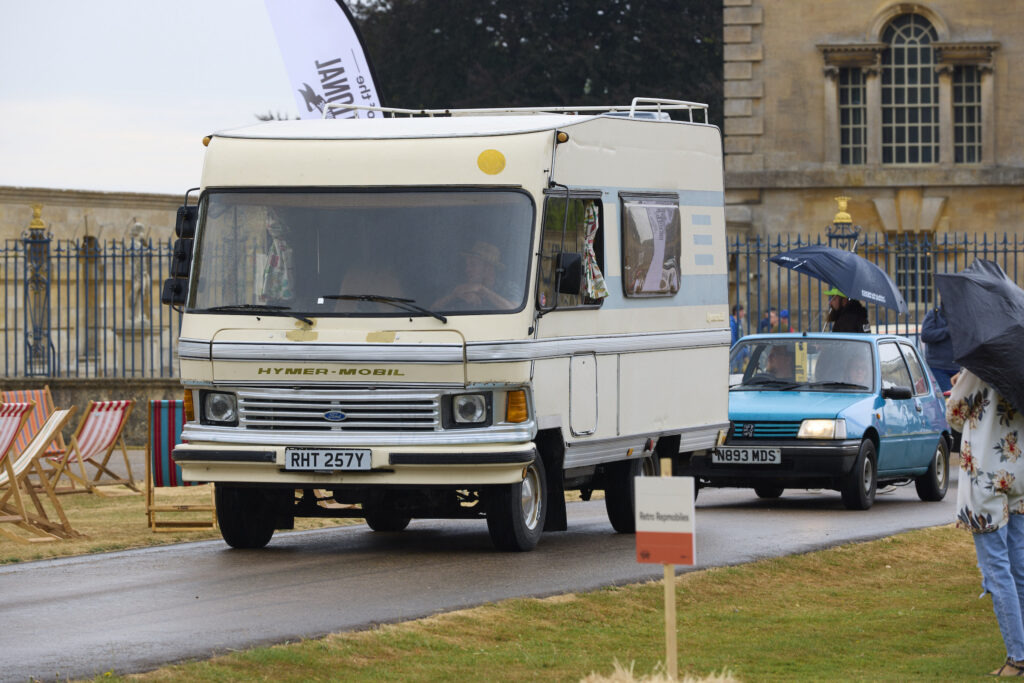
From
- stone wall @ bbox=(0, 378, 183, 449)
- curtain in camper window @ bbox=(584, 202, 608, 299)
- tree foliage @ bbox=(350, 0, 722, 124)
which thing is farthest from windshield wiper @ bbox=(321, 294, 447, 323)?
tree foliage @ bbox=(350, 0, 722, 124)

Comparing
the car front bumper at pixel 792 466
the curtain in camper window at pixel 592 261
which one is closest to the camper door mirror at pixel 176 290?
the curtain in camper window at pixel 592 261

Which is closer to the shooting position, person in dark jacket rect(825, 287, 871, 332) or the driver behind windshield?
the driver behind windshield

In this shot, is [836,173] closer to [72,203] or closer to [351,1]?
[72,203]

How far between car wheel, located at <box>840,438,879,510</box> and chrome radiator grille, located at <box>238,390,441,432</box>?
5586mm

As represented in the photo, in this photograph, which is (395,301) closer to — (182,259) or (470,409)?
(470,409)

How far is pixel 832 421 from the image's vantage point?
678 inches

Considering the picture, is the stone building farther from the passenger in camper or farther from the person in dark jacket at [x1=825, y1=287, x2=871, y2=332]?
the passenger in camper

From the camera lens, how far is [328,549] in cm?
1416

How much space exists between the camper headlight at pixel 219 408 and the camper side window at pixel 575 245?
2200 millimetres

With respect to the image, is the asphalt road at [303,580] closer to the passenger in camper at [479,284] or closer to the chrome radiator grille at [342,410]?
the chrome radiator grille at [342,410]

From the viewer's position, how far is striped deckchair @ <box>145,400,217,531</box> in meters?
15.6

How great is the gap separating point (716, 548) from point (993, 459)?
5192mm

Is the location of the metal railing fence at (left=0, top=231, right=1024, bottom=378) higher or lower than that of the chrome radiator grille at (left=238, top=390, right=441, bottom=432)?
higher

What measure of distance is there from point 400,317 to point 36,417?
888 cm
